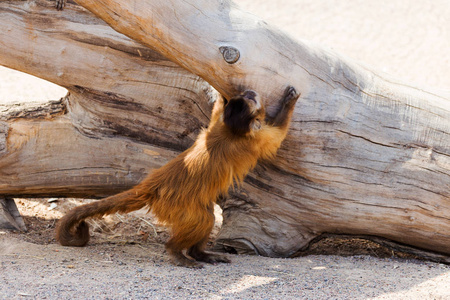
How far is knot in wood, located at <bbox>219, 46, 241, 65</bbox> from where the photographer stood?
14.3 ft

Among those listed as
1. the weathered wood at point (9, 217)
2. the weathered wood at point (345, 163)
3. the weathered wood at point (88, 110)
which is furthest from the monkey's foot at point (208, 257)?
the weathered wood at point (9, 217)

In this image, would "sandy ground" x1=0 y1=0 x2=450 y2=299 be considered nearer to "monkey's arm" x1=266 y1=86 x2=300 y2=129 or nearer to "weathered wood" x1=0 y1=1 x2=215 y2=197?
"weathered wood" x1=0 y1=1 x2=215 y2=197

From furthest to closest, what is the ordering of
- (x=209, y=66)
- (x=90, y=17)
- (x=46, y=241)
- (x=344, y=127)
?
(x=46, y=241) < (x=90, y=17) < (x=344, y=127) < (x=209, y=66)

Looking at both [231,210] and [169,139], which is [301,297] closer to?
[231,210]

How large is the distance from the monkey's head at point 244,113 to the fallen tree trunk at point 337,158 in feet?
0.55

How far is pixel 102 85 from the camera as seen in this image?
5.56 meters

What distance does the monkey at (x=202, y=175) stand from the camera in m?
4.68

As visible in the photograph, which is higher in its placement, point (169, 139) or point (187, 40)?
point (187, 40)

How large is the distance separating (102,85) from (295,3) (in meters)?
12.5

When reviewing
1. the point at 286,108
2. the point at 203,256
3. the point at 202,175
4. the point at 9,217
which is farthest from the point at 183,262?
the point at 9,217

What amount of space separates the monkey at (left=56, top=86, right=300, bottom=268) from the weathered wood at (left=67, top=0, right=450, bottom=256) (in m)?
0.29

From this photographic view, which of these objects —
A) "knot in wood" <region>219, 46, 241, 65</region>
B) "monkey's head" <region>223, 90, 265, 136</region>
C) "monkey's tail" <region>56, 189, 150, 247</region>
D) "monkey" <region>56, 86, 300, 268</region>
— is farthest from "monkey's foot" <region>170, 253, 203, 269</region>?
"knot in wood" <region>219, 46, 241, 65</region>

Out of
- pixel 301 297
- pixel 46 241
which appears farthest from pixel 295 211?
pixel 46 241

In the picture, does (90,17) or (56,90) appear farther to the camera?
(56,90)
